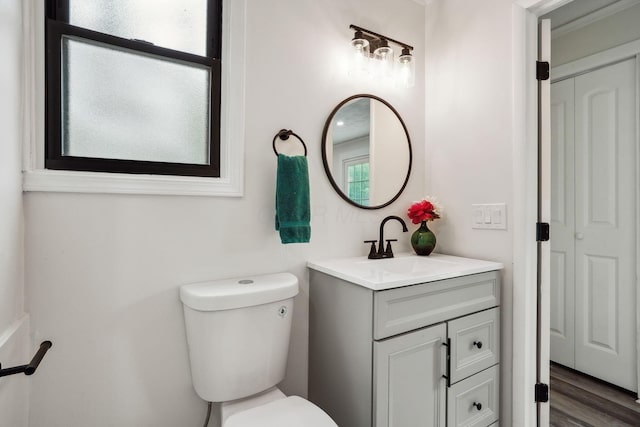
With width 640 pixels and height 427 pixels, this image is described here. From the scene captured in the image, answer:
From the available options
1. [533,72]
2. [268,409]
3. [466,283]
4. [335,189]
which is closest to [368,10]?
[533,72]

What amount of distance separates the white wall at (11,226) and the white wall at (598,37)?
292 cm

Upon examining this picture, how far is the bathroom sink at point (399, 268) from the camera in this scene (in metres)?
1.12

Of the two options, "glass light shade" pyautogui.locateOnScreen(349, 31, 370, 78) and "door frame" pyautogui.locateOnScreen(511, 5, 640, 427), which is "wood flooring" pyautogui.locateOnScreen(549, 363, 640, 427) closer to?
"door frame" pyautogui.locateOnScreen(511, 5, 640, 427)

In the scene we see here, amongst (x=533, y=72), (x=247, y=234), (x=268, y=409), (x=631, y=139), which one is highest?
(x=533, y=72)

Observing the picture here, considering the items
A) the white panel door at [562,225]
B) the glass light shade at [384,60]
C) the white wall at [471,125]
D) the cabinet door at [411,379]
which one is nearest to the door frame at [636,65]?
the white panel door at [562,225]

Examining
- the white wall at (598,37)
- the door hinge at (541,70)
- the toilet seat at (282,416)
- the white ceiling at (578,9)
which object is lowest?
the toilet seat at (282,416)

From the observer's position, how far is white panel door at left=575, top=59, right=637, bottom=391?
189 centimetres

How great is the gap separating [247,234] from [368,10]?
1353mm

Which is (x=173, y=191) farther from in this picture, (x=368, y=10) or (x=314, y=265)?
(x=368, y=10)

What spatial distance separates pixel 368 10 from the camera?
1.69m

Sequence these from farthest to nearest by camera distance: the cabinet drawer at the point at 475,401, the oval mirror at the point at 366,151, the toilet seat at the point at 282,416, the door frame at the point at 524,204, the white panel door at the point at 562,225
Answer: the white panel door at the point at 562,225
the oval mirror at the point at 366,151
the door frame at the point at 524,204
the cabinet drawer at the point at 475,401
the toilet seat at the point at 282,416

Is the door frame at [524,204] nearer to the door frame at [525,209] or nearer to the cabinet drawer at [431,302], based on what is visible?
the door frame at [525,209]

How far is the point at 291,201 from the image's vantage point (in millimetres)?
1317

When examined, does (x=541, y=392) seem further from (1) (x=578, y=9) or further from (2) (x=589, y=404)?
(1) (x=578, y=9)
